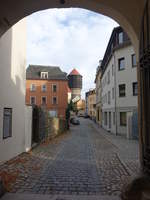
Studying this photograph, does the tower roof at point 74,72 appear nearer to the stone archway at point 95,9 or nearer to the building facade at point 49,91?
the building facade at point 49,91

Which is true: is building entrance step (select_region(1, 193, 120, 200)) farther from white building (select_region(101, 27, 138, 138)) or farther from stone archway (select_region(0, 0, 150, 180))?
white building (select_region(101, 27, 138, 138))

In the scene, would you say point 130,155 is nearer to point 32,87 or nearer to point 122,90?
point 122,90

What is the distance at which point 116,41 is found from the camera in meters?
20.8

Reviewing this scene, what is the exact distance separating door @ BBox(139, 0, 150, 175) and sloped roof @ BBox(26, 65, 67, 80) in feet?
125

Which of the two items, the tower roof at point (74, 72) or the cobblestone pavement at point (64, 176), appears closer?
the cobblestone pavement at point (64, 176)

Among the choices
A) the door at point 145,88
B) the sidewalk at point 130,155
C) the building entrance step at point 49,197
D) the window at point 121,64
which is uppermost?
the window at point 121,64

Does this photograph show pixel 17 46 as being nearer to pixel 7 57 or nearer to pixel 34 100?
pixel 7 57

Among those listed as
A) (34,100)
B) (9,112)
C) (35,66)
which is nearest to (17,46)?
(9,112)

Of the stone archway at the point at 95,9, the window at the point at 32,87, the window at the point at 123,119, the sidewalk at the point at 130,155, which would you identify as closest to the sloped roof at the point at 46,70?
the window at the point at 32,87

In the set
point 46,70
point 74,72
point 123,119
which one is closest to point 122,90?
point 123,119

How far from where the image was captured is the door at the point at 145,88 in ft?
9.96

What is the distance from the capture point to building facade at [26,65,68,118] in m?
40.8

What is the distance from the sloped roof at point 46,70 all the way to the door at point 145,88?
38.2 m

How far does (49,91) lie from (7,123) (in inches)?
1344
